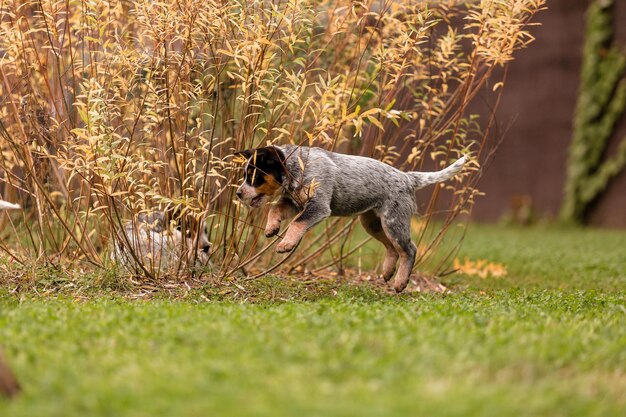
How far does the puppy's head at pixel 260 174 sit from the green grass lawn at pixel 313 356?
68cm

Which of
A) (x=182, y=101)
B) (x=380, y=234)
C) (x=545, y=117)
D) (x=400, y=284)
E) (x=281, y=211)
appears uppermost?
(x=182, y=101)

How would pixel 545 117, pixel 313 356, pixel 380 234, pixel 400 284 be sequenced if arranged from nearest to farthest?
pixel 313 356 → pixel 400 284 → pixel 380 234 → pixel 545 117

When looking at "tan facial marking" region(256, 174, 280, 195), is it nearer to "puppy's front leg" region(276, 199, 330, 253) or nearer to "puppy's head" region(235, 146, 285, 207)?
"puppy's head" region(235, 146, 285, 207)

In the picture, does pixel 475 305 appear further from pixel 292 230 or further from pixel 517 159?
pixel 517 159

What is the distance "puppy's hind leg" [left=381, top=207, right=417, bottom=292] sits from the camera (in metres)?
5.88

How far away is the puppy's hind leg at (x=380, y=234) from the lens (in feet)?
20.2

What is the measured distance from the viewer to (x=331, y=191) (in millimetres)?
5613

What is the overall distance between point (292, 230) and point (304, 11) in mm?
1392

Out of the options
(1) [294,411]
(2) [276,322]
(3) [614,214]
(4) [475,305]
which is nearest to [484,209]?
(3) [614,214]

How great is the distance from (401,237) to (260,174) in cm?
113

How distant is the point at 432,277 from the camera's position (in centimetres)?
747

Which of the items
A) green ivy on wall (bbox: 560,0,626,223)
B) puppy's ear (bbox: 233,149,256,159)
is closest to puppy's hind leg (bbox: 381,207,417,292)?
puppy's ear (bbox: 233,149,256,159)

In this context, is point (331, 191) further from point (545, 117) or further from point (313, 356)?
point (545, 117)

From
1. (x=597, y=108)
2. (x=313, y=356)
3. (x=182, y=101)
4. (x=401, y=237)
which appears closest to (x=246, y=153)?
(x=182, y=101)
